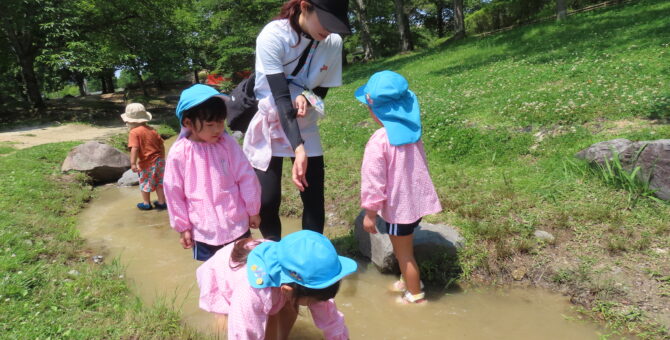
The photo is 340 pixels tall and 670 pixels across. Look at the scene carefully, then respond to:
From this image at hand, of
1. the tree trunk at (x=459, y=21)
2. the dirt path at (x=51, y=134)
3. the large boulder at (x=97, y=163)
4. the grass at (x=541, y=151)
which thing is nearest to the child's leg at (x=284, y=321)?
the grass at (x=541, y=151)

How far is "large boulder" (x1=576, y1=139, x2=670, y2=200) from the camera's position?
3689mm

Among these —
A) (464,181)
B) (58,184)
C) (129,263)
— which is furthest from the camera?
(58,184)

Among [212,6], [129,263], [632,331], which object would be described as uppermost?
[212,6]

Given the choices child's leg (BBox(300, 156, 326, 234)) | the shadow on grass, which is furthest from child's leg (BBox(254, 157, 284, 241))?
the shadow on grass

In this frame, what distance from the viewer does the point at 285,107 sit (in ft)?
8.68

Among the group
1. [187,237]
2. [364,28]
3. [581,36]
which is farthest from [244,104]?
[364,28]

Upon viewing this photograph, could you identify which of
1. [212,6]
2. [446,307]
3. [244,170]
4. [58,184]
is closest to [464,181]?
[446,307]

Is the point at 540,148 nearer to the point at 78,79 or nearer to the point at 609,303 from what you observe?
the point at 609,303

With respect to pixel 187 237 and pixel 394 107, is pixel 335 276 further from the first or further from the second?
pixel 394 107

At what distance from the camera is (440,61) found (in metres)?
14.9

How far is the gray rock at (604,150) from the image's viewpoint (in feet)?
13.5

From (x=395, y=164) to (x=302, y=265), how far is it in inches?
55.3

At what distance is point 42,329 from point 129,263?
57.2 inches

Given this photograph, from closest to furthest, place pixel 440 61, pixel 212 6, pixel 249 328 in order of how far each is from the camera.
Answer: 1. pixel 249 328
2. pixel 440 61
3. pixel 212 6
